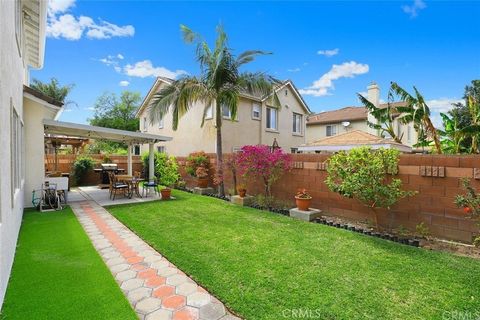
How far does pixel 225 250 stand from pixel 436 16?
1483cm

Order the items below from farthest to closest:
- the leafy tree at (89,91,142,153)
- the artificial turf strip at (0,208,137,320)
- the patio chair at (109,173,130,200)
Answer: the leafy tree at (89,91,142,153) < the patio chair at (109,173,130,200) < the artificial turf strip at (0,208,137,320)

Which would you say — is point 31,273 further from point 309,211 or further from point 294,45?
point 294,45

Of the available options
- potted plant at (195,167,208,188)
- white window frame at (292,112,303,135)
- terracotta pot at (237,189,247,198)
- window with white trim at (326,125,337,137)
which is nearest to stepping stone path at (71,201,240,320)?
terracotta pot at (237,189,247,198)

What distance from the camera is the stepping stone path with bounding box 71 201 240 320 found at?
3523 millimetres

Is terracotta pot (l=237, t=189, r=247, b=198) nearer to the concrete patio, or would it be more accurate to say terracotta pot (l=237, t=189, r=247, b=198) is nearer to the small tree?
the concrete patio

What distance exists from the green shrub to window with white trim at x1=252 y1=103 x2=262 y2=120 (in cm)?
1229

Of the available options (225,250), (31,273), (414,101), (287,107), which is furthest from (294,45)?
(31,273)

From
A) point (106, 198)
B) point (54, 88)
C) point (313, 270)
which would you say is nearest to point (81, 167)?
point (106, 198)

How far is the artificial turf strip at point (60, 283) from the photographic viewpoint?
3.45 metres

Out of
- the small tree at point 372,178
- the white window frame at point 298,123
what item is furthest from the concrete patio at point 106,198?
the white window frame at point 298,123

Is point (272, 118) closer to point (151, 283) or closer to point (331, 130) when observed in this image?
point (331, 130)

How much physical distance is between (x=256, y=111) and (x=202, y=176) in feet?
28.5

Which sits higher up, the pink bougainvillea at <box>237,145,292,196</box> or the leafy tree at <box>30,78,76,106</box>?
the leafy tree at <box>30,78,76,106</box>

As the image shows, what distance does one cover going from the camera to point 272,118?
22047 mm
